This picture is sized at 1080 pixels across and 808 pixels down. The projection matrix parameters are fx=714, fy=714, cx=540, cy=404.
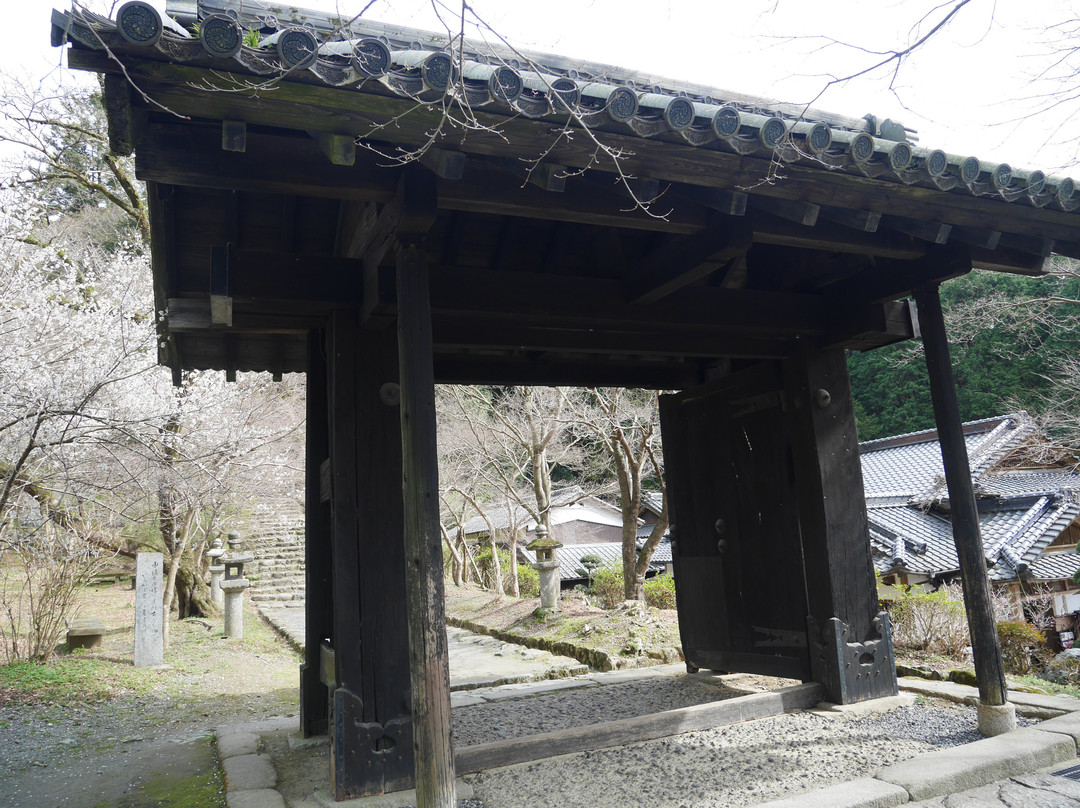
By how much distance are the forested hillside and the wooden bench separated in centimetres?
1386

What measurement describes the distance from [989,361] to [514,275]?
62.3ft

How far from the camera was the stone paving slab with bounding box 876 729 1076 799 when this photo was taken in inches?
128

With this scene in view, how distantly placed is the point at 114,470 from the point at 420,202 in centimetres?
860

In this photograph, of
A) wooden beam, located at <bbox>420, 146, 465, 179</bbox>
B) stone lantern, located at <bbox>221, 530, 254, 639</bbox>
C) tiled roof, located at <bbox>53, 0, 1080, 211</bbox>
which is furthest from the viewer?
stone lantern, located at <bbox>221, 530, 254, 639</bbox>

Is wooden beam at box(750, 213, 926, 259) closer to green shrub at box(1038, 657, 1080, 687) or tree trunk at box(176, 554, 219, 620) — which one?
green shrub at box(1038, 657, 1080, 687)

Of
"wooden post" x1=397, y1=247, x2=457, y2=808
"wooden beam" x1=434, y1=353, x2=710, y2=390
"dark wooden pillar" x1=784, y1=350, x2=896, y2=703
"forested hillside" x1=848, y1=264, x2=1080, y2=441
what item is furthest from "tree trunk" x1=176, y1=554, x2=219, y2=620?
"forested hillside" x1=848, y1=264, x2=1080, y2=441

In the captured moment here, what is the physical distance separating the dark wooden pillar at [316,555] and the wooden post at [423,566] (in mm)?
1848

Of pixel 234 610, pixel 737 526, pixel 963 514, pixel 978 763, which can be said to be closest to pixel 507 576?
pixel 234 610

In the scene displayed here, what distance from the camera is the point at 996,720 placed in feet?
12.7

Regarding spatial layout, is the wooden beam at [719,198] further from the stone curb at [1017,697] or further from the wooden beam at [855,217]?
the stone curb at [1017,697]

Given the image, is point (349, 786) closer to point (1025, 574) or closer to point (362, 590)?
point (362, 590)

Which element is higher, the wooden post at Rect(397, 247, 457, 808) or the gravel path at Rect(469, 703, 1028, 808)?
the wooden post at Rect(397, 247, 457, 808)

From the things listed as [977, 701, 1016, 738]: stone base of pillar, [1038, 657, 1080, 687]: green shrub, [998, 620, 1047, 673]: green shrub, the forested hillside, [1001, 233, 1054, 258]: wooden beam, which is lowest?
[1038, 657, 1080, 687]: green shrub

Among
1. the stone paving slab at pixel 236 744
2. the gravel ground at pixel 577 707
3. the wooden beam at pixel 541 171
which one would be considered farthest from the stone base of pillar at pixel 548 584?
the wooden beam at pixel 541 171
